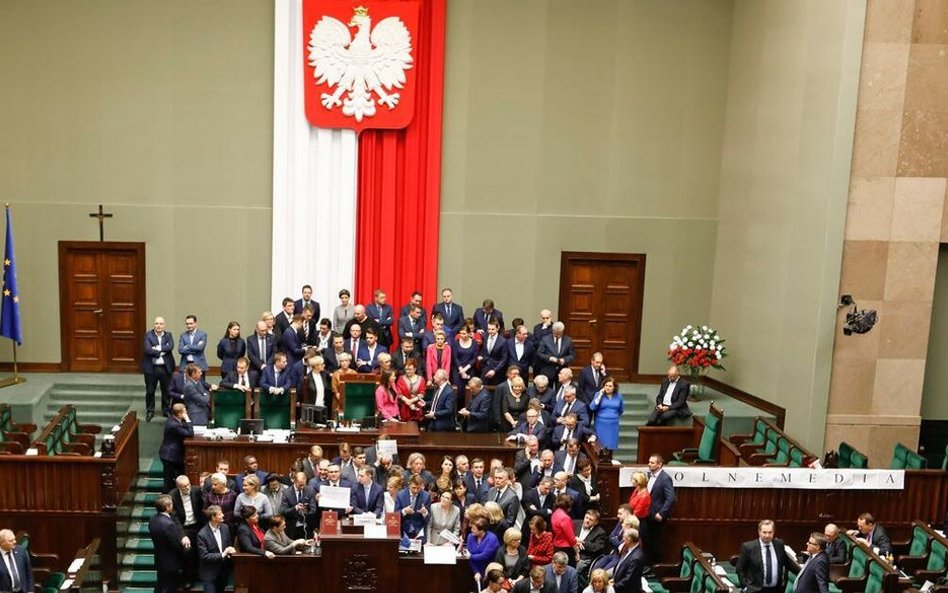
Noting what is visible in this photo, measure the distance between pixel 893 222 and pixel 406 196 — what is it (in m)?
7.29

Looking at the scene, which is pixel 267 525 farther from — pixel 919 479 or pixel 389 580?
pixel 919 479

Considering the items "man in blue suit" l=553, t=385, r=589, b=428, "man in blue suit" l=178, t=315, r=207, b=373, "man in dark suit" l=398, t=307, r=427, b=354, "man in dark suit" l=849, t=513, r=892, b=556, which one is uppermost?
"man in dark suit" l=398, t=307, r=427, b=354

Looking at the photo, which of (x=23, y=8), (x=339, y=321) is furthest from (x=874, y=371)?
(x=23, y=8)

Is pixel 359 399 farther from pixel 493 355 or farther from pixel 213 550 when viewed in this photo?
pixel 213 550

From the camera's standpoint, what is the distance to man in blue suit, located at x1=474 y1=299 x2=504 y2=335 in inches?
553

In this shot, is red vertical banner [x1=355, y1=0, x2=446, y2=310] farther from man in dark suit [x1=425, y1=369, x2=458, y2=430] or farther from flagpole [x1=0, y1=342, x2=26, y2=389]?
flagpole [x1=0, y1=342, x2=26, y2=389]

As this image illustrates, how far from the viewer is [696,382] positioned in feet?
52.6

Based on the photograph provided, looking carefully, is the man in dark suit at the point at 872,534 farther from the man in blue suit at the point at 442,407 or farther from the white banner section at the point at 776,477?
the man in blue suit at the point at 442,407

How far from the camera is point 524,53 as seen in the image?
52.4 feet

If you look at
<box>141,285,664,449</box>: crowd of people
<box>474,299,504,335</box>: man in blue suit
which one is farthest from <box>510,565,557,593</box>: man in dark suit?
<box>474,299,504,335</box>: man in blue suit

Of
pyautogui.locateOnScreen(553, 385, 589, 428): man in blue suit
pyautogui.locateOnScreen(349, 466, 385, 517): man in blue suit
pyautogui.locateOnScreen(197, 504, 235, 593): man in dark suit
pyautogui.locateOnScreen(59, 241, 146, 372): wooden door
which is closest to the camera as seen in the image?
pyautogui.locateOnScreen(197, 504, 235, 593): man in dark suit

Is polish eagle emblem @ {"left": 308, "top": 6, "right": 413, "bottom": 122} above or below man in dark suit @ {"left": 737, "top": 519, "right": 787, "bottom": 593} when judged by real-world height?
above

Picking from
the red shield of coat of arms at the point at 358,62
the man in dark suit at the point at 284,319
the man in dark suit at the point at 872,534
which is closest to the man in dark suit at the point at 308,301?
the man in dark suit at the point at 284,319

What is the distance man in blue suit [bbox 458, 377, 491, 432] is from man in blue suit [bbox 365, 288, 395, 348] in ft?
7.35
